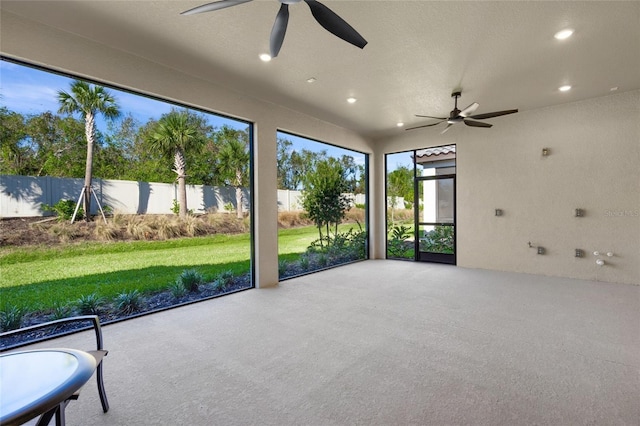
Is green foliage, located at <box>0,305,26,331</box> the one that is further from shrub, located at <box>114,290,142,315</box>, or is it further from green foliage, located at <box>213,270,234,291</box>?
green foliage, located at <box>213,270,234,291</box>

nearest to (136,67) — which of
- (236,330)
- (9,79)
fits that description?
(9,79)

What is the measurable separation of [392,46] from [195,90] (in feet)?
8.71

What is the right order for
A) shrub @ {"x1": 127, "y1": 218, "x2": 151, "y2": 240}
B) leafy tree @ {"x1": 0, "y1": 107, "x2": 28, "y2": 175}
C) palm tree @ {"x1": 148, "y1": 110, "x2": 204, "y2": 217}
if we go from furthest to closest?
palm tree @ {"x1": 148, "y1": 110, "x2": 204, "y2": 217} < shrub @ {"x1": 127, "y1": 218, "x2": 151, "y2": 240} < leafy tree @ {"x1": 0, "y1": 107, "x2": 28, "y2": 175}

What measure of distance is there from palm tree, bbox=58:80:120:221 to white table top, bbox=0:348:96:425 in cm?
254

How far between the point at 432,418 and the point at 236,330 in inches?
82.6

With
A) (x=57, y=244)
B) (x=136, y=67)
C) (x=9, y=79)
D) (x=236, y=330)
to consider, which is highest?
(x=136, y=67)

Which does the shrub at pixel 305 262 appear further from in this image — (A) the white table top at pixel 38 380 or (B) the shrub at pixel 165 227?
(A) the white table top at pixel 38 380

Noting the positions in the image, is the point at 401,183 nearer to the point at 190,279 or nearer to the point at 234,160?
the point at 234,160

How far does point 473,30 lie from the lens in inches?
119

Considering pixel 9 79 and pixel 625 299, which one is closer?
pixel 9 79

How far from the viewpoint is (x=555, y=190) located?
5.39 m

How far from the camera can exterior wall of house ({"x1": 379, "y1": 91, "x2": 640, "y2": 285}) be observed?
4.84 meters

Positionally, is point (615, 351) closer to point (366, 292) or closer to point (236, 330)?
point (366, 292)

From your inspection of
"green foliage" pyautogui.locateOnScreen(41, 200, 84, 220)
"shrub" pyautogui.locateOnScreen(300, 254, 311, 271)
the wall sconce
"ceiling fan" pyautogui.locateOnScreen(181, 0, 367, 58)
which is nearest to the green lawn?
"green foliage" pyautogui.locateOnScreen(41, 200, 84, 220)
